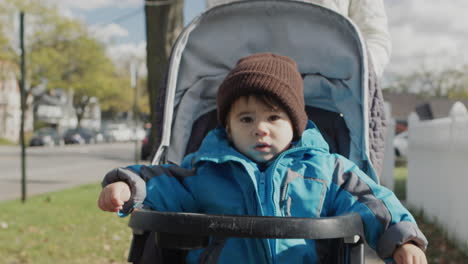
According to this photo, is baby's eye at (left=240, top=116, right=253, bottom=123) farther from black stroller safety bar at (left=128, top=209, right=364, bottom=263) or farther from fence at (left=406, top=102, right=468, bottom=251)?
fence at (left=406, top=102, right=468, bottom=251)

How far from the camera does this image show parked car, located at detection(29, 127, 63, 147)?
3788cm

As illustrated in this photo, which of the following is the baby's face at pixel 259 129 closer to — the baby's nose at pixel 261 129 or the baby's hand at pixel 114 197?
the baby's nose at pixel 261 129

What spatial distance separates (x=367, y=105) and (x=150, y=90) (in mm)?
4907

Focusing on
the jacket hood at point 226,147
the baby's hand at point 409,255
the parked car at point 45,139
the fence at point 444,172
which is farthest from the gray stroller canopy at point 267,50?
the parked car at point 45,139

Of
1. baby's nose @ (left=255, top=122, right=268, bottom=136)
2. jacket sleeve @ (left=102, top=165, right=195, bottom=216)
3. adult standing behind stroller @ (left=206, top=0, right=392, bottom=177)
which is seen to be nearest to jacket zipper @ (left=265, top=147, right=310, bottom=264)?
baby's nose @ (left=255, top=122, right=268, bottom=136)

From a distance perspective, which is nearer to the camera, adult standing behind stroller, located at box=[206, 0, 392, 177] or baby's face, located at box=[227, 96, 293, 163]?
baby's face, located at box=[227, 96, 293, 163]

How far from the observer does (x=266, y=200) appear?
2100mm

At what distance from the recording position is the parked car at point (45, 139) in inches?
1491

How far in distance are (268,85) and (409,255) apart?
0.87m

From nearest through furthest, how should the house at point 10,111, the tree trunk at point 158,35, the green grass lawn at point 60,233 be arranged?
the green grass lawn at point 60,233, the tree trunk at point 158,35, the house at point 10,111

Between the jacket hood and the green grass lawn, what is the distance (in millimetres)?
2907

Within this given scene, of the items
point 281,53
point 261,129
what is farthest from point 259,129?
point 281,53

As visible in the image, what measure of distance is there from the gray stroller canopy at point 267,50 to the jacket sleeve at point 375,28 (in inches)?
11.0

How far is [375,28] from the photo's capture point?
3.21 meters
